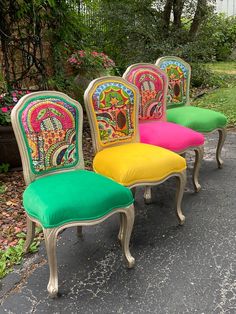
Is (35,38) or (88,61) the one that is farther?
(88,61)

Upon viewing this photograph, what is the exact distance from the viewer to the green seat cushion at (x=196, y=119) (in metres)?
3.72

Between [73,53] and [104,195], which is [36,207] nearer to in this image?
[104,195]

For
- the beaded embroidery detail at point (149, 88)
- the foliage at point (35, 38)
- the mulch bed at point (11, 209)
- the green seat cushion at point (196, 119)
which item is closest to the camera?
the mulch bed at point (11, 209)

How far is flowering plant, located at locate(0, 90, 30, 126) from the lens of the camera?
3805 millimetres

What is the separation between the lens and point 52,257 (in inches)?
84.3

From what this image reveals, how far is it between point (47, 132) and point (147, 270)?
1081 millimetres

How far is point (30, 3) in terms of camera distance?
407cm

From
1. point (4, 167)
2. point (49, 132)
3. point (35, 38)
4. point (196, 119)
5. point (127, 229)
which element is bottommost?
point (4, 167)

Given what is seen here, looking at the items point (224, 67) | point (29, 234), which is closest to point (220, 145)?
point (29, 234)

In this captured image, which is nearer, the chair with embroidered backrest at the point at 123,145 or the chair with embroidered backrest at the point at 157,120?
the chair with embroidered backrest at the point at 123,145

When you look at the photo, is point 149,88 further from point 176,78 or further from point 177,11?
point 177,11

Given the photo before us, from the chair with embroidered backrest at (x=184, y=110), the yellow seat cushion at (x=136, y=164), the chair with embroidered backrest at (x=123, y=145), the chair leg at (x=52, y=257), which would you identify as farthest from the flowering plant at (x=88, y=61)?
the chair leg at (x=52, y=257)

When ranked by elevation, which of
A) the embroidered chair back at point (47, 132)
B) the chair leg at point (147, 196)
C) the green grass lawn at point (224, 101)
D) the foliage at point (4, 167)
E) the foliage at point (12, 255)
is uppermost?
the embroidered chair back at point (47, 132)

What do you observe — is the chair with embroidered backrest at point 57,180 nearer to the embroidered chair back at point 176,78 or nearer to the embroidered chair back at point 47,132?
the embroidered chair back at point 47,132
